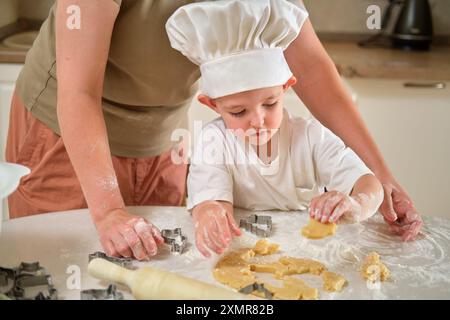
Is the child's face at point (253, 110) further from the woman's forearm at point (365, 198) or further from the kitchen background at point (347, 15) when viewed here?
the kitchen background at point (347, 15)

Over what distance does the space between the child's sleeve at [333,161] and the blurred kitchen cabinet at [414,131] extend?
0.65 meters

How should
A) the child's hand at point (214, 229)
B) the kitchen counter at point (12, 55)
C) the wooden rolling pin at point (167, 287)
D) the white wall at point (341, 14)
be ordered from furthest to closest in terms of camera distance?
the white wall at point (341, 14), the kitchen counter at point (12, 55), the child's hand at point (214, 229), the wooden rolling pin at point (167, 287)

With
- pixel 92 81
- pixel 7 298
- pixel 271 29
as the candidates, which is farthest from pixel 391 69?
pixel 7 298

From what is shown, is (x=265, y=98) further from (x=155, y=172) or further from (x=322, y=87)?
→ (x=155, y=172)

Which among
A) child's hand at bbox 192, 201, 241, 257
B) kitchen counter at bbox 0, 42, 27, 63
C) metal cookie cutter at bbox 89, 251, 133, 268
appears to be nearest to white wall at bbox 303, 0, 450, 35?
kitchen counter at bbox 0, 42, 27, 63

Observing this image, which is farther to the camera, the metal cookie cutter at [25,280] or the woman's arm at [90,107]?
the woman's arm at [90,107]

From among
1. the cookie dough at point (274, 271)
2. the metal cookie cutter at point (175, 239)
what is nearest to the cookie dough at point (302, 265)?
the cookie dough at point (274, 271)

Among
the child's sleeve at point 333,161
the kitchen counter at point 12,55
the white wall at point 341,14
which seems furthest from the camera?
the white wall at point 341,14

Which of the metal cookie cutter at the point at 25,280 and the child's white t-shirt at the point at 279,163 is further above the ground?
the child's white t-shirt at the point at 279,163

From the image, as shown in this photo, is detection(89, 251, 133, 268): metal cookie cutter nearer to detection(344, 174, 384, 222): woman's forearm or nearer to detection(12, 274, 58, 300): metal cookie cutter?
detection(12, 274, 58, 300): metal cookie cutter

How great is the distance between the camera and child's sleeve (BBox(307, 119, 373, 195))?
2.74ft

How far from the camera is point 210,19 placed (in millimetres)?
733

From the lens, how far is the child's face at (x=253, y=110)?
2.51 ft

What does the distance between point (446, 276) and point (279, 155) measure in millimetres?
268
